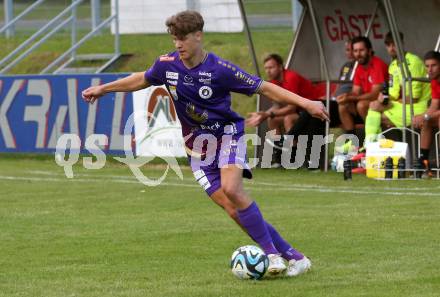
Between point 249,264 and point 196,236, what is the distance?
215cm

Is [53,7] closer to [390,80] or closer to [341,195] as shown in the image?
[390,80]

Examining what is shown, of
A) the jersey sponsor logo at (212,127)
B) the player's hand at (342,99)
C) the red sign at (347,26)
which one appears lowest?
the jersey sponsor logo at (212,127)

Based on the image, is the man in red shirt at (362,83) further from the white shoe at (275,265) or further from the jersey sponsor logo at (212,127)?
the white shoe at (275,265)

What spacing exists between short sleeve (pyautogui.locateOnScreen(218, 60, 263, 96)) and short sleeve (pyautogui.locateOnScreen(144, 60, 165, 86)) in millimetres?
449

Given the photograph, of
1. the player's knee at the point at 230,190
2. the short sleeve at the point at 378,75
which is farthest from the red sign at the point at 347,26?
the player's knee at the point at 230,190

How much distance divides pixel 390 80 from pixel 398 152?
1513mm

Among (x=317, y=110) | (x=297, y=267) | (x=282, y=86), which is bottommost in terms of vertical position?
(x=297, y=267)

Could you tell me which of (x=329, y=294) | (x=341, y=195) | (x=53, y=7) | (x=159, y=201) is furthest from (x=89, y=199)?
(x=53, y=7)

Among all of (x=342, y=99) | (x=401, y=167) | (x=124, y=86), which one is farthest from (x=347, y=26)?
(x=124, y=86)

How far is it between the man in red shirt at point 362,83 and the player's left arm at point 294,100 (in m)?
8.11

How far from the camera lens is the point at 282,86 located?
16.4m

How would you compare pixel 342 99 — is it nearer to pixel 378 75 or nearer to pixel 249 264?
pixel 378 75

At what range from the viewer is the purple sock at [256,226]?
7.68 meters

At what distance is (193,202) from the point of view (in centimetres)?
1244
